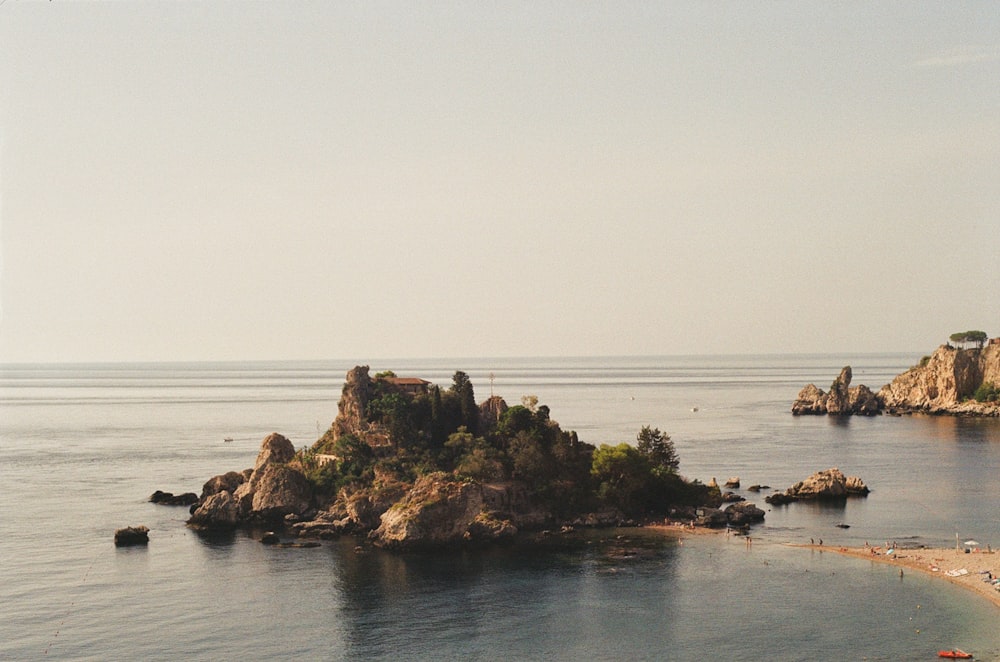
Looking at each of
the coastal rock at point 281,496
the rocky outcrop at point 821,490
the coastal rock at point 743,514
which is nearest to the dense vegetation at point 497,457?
the coastal rock at point 281,496

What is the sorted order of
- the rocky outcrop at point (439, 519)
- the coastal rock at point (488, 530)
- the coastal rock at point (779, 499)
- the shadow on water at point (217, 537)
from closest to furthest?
the rocky outcrop at point (439, 519), the coastal rock at point (488, 530), the shadow on water at point (217, 537), the coastal rock at point (779, 499)

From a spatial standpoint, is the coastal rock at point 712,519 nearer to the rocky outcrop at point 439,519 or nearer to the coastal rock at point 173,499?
the rocky outcrop at point 439,519

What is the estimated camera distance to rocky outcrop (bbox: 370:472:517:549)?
12825 cm

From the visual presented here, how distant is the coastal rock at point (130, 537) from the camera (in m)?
133

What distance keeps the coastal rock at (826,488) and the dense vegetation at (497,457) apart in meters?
18.1

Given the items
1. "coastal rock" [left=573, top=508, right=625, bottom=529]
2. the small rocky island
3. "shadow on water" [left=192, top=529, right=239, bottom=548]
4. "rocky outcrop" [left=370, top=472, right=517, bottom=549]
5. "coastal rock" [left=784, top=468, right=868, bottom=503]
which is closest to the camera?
"rocky outcrop" [left=370, top=472, right=517, bottom=549]

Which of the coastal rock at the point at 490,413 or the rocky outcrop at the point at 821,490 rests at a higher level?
the coastal rock at the point at 490,413

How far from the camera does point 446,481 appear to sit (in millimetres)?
133750

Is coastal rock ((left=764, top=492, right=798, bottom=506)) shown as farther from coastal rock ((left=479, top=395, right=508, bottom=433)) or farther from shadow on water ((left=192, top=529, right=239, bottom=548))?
shadow on water ((left=192, top=529, right=239, bottom=548))

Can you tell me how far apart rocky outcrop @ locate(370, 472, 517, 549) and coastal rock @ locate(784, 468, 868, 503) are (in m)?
52.5

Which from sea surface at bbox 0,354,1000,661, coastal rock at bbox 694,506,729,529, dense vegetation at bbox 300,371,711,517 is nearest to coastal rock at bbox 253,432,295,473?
dense vegetation at bbox 300,371,711,517

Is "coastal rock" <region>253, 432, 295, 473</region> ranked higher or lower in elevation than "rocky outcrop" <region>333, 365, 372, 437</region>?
lower

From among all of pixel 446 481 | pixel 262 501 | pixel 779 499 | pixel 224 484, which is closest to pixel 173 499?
pixel 224 484

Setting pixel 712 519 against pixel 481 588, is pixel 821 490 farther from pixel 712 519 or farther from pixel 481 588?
pixel 481 588
